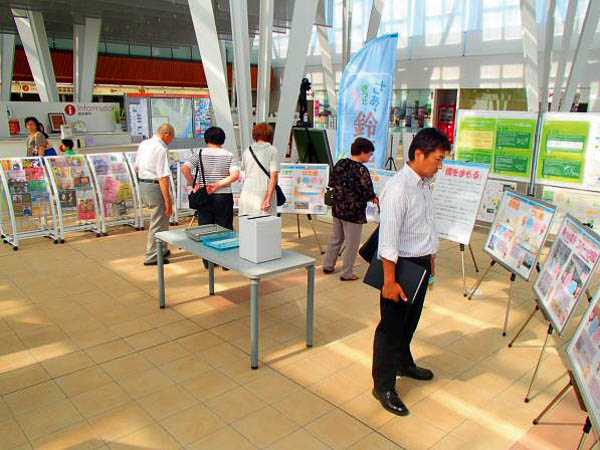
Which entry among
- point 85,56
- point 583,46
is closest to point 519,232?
point 583,46

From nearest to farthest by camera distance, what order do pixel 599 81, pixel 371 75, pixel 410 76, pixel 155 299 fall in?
pixel 155 299 → pixel 371 75 → pixel 599 81 → pixel 410 76

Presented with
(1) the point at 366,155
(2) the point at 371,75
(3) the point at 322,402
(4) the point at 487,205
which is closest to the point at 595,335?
(3) the point at 322,402

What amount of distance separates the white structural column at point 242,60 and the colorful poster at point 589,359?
18.1 feet

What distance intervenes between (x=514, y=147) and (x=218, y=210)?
381 cm

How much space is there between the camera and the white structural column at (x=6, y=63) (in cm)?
1839

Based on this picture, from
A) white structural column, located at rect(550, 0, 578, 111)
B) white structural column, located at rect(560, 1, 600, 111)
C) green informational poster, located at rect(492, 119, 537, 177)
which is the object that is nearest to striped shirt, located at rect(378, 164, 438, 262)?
green informational poster, located at rect(492, 119, 537, 177)

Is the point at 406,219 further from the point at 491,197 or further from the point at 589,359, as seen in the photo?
the point at 491,197

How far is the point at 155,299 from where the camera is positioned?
529cm

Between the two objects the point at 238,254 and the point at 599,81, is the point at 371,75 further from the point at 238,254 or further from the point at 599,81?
the point at 599,81

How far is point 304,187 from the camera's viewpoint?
282 inches

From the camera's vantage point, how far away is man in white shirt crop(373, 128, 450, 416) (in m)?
3.02

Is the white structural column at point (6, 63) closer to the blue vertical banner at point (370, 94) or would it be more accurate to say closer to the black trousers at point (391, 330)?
the blue vertical banner at point (370, 94)

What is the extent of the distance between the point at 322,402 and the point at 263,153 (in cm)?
296

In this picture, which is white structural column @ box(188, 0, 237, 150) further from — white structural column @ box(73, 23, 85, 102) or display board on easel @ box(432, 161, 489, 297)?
white structural column @ box(73, 23, 85, 102)
